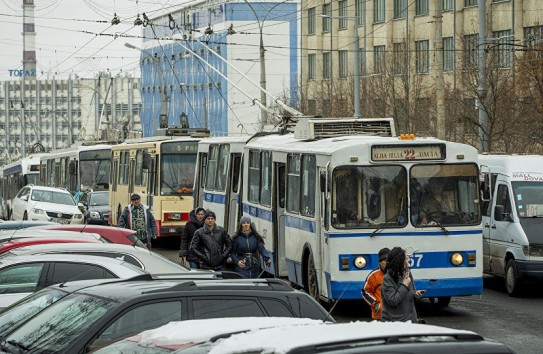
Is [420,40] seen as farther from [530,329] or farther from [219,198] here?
[530,329]

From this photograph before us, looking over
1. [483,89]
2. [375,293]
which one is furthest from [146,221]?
[483,89]

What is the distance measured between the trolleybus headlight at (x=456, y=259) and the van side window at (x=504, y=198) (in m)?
3.34

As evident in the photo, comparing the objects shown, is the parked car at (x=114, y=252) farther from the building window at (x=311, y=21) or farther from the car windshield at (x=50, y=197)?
the building window at (x=311, y=21)

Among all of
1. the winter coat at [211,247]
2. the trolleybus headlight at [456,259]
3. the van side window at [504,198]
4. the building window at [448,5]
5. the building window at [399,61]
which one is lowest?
the trolleybus headlight at [456,259]

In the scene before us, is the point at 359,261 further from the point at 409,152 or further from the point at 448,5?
Result: the point at 448,5

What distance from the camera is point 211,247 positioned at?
18.4 meters

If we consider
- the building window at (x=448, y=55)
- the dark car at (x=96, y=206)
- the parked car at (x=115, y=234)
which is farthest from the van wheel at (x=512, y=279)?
the building window at (x=448, y=55)

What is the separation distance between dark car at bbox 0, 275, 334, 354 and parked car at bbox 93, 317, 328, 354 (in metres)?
1.74

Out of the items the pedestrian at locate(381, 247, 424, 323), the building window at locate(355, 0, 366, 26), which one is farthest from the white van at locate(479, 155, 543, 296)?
the building window at locate(355, 0, 366, 26)

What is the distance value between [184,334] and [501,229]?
16614mm

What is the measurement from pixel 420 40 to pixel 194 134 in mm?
27530

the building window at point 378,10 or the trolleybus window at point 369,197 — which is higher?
the building window at point 378,10

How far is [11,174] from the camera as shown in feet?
204

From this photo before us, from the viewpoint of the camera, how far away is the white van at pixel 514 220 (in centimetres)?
2084
